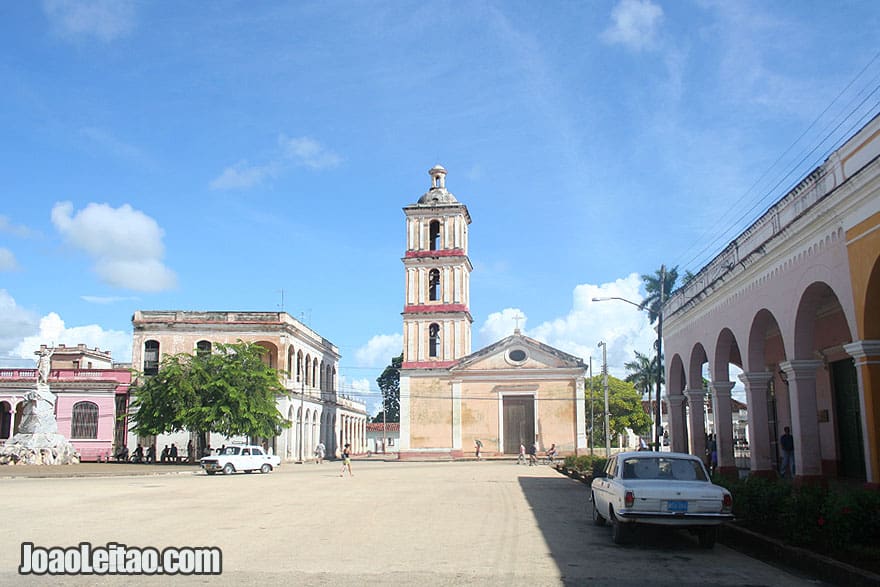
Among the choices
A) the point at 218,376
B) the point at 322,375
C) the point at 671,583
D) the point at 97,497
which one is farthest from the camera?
the point at 322,375

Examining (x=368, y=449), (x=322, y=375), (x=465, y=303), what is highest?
(x=465, y=303)

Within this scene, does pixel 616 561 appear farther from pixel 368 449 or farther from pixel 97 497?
pixel 368 449

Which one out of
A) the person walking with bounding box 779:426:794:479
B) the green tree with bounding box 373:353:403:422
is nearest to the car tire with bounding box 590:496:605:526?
the person walking with bounding box 779:426:794:479

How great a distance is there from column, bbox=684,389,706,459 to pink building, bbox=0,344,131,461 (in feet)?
118

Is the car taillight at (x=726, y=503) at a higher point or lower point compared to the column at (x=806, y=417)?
lower

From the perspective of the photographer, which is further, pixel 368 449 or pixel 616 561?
pixel 368 449

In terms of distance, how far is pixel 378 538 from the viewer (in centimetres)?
1152

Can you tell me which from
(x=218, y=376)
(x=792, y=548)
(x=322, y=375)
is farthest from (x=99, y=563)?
(x=322, y=375)

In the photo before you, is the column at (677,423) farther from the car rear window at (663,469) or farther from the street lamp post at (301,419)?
the street lamp post at (301,419)

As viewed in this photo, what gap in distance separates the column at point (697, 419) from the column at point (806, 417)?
303 inches

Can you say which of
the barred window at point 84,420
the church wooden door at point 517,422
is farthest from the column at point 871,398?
the barred window at point 84,420

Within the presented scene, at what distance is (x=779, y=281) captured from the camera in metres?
15.8

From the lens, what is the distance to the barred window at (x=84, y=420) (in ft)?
155

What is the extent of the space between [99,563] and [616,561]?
20.2ft
